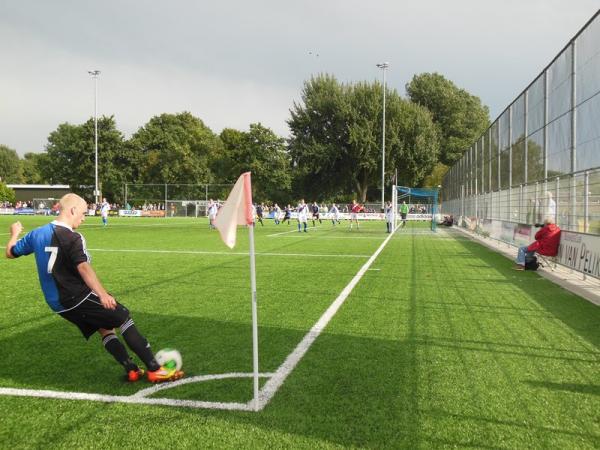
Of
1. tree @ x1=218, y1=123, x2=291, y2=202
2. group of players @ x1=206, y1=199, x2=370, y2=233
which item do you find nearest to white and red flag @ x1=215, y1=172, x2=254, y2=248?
group of players @ x1=206, y1=199, x2=370, y2=233

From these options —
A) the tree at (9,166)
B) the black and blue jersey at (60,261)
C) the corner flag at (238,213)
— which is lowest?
the black and blue jersey at (60,261)

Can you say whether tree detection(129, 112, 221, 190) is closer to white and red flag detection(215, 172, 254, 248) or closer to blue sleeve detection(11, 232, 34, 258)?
blue sleeve detection(11, 232, 34, 258)

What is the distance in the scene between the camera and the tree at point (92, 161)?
7062cm

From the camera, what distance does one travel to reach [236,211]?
397 centimetres

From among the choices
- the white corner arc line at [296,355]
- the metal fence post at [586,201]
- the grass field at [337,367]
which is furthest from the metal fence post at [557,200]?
the white corner arc line at [296,355]

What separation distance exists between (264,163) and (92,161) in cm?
2295

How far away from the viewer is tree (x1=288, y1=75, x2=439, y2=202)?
197 ft

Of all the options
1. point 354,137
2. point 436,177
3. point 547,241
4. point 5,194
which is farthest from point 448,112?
point 5,194

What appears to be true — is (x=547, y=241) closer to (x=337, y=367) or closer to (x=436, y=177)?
(x=337, y=367)

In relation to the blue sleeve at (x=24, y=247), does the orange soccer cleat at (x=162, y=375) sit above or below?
below

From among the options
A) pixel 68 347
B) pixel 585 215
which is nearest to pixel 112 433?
pixel 68 347

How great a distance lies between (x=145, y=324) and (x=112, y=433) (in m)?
3.25

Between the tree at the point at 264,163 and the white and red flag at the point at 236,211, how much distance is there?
61.3m

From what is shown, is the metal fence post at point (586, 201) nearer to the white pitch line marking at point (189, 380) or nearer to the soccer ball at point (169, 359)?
the white pitch line marking at point (189, 380)
